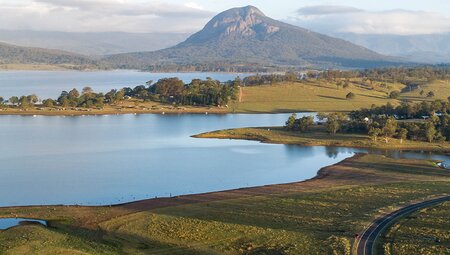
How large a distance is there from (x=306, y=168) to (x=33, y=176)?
1926 centimetres

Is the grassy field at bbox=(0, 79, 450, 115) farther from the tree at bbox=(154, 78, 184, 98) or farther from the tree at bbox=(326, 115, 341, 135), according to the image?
the tree at bbox=(326, 115, 341, 135)

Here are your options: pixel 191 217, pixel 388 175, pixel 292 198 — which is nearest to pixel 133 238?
pixel 191 217

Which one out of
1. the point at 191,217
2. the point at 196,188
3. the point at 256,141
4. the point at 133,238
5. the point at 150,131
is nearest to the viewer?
the point at 133,238

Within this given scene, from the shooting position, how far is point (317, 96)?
9281cm

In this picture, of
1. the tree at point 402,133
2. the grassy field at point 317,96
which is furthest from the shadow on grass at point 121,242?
the grassy field at point 317,96

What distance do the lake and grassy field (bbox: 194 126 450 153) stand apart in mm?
2071

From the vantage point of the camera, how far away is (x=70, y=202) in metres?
30.6

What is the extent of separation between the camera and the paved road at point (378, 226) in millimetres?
21828

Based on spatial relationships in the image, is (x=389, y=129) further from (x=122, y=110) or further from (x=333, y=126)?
(x=122, y=110)

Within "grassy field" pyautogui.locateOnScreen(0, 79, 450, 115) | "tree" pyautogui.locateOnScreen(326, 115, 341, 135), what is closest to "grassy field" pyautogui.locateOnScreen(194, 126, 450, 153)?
"tree" pyautogui.locateOnScreen(326, 115, 341, 135)

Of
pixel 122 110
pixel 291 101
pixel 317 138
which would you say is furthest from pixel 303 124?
pixel 122 110

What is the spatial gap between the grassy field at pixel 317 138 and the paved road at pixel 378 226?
21.7m

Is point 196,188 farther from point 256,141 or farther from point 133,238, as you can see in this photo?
point 256,141

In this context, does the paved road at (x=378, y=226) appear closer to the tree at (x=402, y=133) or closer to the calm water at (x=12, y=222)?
the calm water at (x=12, y=222)
